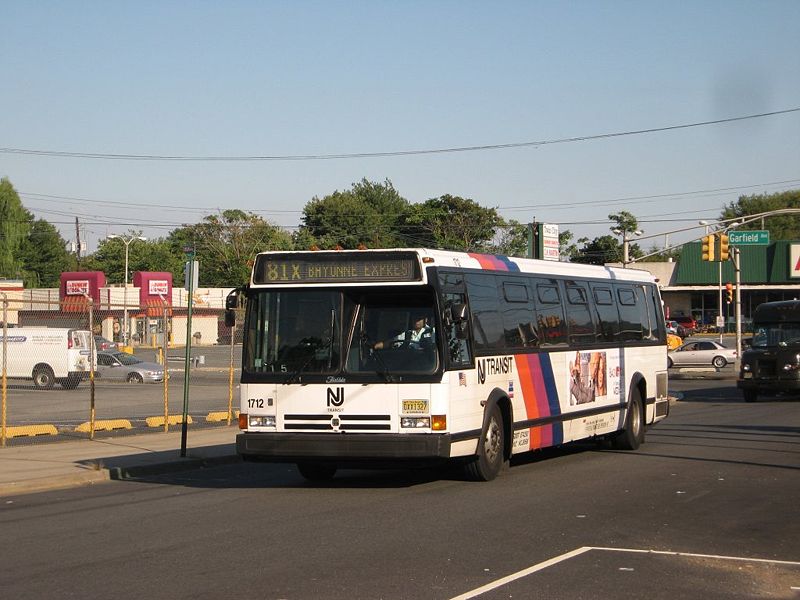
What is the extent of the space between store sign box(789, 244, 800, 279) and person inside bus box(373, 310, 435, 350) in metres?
75.8

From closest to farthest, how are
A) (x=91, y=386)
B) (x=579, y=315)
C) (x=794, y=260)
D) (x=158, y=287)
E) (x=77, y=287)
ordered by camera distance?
(x=579, y=315), (x=91, y=386), (x=77, y=287), (x=158, y=287), (x=794, y=260)

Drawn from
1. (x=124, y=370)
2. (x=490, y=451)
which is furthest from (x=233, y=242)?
(x=490, y=451)

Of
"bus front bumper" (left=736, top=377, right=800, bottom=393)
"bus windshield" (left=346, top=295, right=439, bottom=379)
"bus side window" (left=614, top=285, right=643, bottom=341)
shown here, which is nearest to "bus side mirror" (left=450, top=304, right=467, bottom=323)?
"bus windshield" (left=346, top=295, right=439, bottom=379)

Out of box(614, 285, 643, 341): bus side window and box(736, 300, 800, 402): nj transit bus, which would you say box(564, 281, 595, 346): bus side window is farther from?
box(736, 300, 800, 402): nj transit bus

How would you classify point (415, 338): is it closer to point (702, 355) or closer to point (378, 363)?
point (378, 363)

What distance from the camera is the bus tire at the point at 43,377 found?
1346 inches

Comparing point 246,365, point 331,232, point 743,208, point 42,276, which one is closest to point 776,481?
point 246,365

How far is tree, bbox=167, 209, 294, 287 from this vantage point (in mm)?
93125

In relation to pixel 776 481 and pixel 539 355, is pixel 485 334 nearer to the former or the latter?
pixel 539 355

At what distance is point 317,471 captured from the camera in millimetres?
14398

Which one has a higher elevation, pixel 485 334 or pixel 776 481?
pixel 485 334

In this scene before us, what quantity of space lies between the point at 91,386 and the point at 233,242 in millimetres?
77640

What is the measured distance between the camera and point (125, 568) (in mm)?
8570

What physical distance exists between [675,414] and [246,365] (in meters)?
17.5
